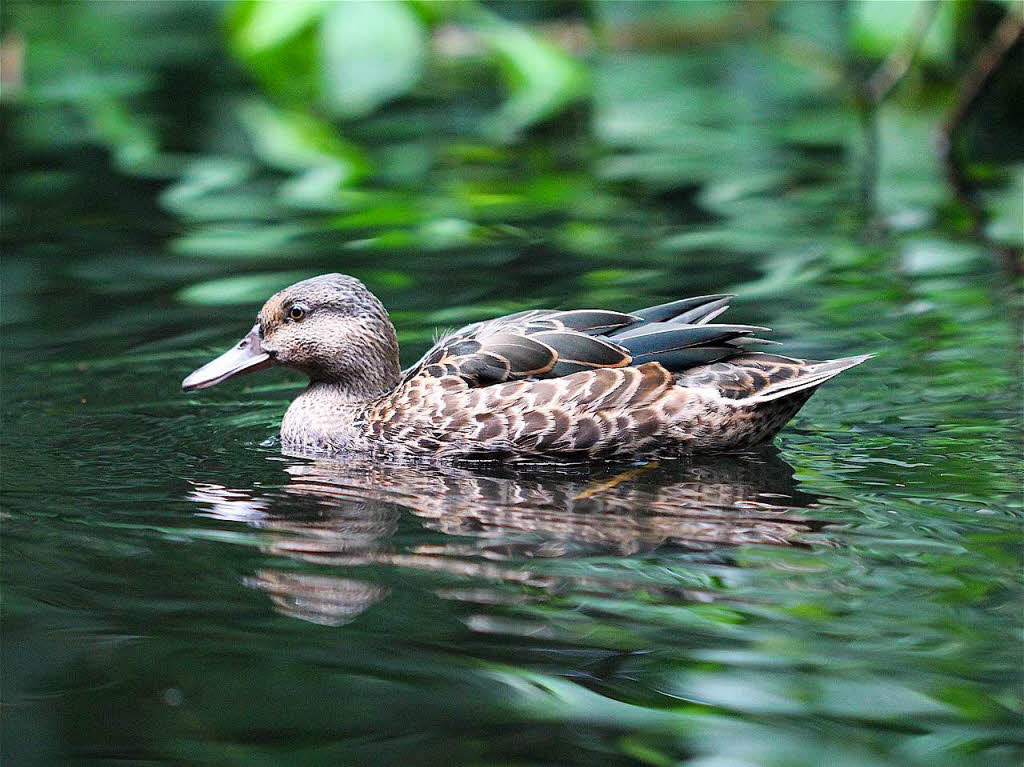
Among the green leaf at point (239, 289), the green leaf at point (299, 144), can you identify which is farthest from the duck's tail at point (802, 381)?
the green leaf at point (299, 144)

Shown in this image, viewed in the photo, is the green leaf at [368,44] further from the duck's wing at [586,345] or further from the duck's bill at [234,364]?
the duck's wing at [586,345]

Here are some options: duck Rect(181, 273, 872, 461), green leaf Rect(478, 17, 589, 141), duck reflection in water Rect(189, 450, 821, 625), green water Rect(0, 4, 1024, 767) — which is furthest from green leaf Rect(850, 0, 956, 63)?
duck reflection in water Rect(189, 450, 821, 625)

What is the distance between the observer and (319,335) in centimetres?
748

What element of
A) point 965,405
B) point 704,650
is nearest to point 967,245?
point 965,405

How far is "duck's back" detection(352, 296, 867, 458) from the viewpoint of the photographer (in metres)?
6.86

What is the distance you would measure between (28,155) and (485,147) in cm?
462

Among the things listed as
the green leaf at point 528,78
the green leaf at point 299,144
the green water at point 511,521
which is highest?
the green leaf at point 528,78

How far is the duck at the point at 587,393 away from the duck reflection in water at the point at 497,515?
4.7 inches

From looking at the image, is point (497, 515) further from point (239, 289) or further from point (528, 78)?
point (528, 78)

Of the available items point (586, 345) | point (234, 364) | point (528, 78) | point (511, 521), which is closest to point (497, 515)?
point (511, 521)

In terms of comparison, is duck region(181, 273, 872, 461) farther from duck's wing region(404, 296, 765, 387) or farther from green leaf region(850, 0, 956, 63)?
green leaf region(850, 0, 956, 63)

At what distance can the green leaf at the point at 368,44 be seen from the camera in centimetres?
1250

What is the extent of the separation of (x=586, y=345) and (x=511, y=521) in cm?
119

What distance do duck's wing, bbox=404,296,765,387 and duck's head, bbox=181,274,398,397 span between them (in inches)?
18.5
